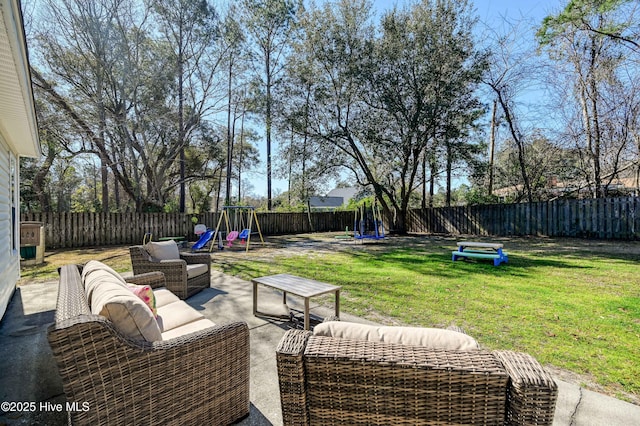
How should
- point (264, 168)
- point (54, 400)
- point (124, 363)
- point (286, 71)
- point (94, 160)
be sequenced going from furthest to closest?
point (264, 168)
point (286, 71)
point (94, 160)
point (54, 400)
point (124, 363)

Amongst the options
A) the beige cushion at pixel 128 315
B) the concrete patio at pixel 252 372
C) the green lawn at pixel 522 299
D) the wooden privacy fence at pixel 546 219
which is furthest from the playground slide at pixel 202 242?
the wooden privacy fence at pixel 546 219

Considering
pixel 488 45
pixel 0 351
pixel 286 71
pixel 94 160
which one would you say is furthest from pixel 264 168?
pixel 0 351

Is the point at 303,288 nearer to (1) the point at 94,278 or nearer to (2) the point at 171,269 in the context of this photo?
(1) the point at 94,278

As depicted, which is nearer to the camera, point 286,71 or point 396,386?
point 396,386

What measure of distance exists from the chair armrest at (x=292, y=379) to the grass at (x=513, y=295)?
223 cm

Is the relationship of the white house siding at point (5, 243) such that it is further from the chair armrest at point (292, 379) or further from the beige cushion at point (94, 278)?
the chair armrest at point (292, 379)

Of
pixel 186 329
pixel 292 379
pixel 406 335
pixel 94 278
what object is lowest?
pixel 186 329

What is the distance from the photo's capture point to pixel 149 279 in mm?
3381

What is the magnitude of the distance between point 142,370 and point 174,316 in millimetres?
1026

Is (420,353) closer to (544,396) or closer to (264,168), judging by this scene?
(544,396)

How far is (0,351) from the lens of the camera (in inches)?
111

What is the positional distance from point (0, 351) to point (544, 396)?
4.14 m

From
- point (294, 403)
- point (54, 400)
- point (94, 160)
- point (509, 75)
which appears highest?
point (509, 75)

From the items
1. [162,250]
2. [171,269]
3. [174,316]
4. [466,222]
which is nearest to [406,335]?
[174,316]
